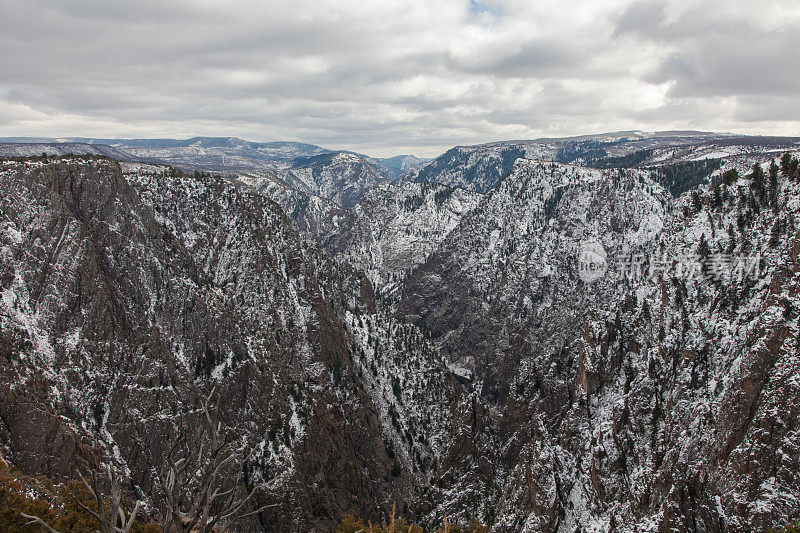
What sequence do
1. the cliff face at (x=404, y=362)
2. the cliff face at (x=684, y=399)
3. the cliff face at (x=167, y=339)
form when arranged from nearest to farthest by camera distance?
the cliff face at (x=684, y=399), the cliff face at (x=404, y=362), the cliff face at (x=167, y=339)

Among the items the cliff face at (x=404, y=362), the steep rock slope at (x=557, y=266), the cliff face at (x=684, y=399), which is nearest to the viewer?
the cliff face at (x=684, y=399)

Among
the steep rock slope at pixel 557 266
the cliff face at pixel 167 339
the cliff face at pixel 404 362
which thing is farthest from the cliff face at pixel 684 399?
the steep rock slope at pixel 557 266

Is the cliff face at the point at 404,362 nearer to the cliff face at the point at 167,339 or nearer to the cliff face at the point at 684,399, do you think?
the cliff face at the point at 684,399

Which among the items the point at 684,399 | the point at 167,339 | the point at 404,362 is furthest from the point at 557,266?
the point at 684,399

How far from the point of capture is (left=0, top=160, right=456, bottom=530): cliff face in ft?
270

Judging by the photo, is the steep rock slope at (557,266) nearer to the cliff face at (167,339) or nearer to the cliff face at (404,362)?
the cliff face at (404,362)

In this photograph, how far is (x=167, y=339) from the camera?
10331cm

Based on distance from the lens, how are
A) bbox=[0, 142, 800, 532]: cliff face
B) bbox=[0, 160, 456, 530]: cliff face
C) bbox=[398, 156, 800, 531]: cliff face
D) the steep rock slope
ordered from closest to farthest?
bbox=[398, 156, 800, 531]: cliff face → bbox=[0, 142, 800, 532]: cliff face → bbox=[0, 160, 456, 530]: cliff face → the steep rock slope

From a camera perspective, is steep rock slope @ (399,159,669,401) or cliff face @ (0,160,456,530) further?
steep rock slope @ (399,159,669,401)

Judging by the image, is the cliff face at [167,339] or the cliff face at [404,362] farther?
the cliff face at [167,339]

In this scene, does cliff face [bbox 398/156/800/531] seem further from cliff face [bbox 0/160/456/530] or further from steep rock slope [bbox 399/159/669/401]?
steep rock slope [bbox 399/159/669/401]

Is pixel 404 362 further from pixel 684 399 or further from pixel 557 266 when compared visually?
pixel 684 399

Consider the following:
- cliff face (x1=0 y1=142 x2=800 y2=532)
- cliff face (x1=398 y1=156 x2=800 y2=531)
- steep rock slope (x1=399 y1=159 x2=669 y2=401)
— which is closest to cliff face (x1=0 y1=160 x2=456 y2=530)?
cliff face (x1=0 y1=142 x2=800 y2=532)

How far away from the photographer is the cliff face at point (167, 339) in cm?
8238
